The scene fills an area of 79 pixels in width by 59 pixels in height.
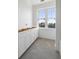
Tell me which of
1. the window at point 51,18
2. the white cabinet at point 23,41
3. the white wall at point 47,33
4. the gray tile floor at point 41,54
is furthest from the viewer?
the window at point 51,18

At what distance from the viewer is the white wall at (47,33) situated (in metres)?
6.21

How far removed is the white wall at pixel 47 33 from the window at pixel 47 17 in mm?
420

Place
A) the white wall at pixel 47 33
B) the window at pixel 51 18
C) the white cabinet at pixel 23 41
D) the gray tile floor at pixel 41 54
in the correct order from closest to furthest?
the white cabinet at pixel 23 41
the gray tile floor at pixel 41 54
the white wall at pixel 47 33
the window at pixel 51 18

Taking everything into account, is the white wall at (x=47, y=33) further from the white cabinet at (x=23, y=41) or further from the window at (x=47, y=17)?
the white cabinet at (x=23, y=41)

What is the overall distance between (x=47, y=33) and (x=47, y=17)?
1.27 metres

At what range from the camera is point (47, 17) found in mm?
6734

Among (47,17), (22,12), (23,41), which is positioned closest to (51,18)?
(47,17)

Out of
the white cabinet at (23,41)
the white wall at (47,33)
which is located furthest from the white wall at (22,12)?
the white wall at (47,33)

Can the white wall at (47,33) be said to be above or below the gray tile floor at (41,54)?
above

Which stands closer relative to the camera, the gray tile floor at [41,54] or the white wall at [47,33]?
the gray tile floor at [41,54]

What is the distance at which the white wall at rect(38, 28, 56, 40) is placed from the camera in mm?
6208

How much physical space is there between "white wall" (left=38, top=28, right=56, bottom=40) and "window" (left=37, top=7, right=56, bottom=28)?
420 millimetres
